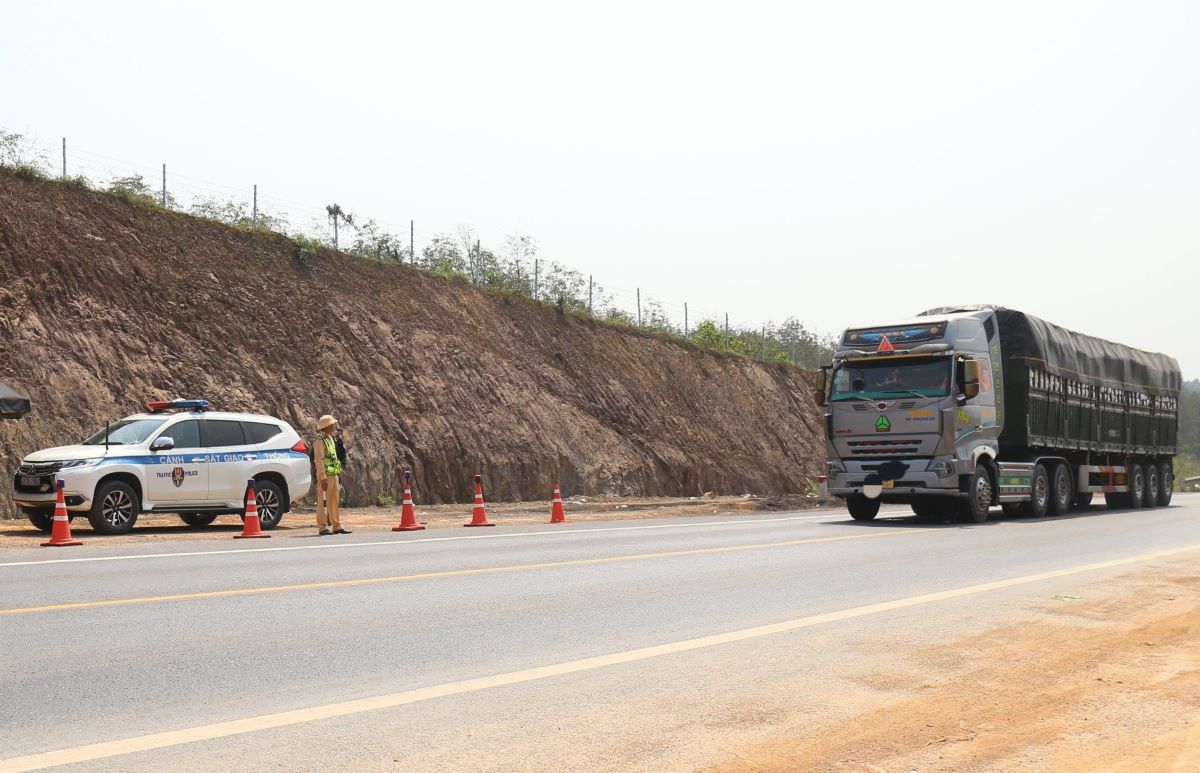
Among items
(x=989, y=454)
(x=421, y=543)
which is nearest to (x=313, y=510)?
(x=421, y=543)

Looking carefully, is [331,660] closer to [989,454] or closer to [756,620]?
[756,620]

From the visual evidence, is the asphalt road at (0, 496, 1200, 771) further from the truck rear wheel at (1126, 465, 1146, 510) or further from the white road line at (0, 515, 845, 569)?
the truck rear wheel at (1126, 465, 1146, 510)

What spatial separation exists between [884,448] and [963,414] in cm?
150

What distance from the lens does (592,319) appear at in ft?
136

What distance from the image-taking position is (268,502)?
1947 cm

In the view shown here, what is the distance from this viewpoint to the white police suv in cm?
1728

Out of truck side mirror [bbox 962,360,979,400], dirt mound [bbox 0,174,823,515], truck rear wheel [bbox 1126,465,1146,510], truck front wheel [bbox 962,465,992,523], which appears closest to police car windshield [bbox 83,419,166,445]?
dirt mound [bbox 0,174,823,515]

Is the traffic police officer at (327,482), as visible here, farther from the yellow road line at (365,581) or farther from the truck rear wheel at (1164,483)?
the truck rear wheel at (1164,483)

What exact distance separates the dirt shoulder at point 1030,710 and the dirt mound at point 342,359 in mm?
18864

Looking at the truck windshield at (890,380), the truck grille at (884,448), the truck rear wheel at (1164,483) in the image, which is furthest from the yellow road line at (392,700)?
the truck rear wheel at (1164,483)

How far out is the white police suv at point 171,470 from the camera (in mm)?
17281

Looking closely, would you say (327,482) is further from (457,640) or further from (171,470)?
(457,640)

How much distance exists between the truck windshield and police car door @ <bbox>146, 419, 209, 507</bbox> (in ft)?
36.9

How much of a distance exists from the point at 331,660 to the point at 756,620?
3.46 metres
